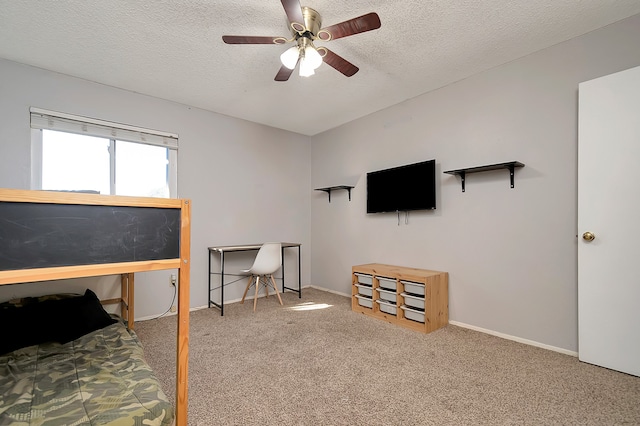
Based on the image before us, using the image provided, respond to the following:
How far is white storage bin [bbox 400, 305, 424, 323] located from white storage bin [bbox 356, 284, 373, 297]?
433mm

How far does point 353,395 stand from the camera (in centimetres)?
175

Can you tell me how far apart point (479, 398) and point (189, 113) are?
154 inches

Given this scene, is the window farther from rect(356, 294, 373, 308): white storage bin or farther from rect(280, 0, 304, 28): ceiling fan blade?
rect(356, 294, 373, 308): white storage bin

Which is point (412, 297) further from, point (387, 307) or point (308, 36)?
point (308, 36)

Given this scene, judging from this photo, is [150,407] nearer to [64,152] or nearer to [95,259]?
[95,259]

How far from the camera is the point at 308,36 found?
1.97 meters

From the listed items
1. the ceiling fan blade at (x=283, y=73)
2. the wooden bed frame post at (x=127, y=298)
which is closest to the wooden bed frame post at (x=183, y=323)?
the ceiling fan blade at (x=283, y=73)

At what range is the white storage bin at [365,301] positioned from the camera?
3.27 metres

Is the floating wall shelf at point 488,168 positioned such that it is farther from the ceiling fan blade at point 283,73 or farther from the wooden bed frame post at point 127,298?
the wooden bed frame post at point 127,298

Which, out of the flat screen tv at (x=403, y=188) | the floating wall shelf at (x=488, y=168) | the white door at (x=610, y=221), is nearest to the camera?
the white door at (x=610, y=221)

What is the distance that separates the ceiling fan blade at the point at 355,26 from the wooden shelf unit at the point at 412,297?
2108 millimetres

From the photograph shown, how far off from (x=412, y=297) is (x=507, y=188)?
1333 millimetres

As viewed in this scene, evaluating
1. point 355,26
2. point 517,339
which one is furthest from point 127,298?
point 517,339

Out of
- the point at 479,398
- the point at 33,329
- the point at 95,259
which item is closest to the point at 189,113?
the point at 33,329
